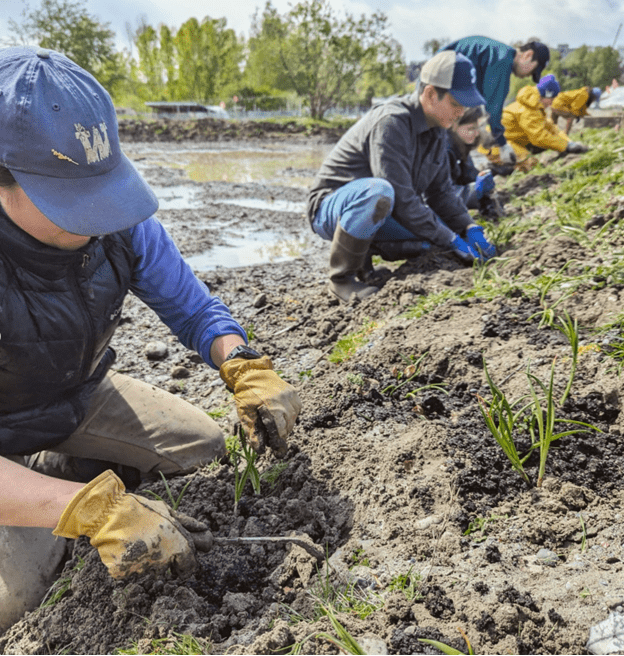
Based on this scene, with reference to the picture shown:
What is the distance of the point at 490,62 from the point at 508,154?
2101mm

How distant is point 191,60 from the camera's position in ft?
107

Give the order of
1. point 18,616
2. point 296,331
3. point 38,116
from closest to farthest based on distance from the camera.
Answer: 1. point 38,116
2. point 18,616
3. point 296,331

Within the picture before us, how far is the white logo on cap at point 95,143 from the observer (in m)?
1.48

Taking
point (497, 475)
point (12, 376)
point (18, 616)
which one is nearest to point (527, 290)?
point (497, 475)

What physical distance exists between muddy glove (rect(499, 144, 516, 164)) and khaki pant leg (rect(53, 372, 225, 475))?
22.4 ft

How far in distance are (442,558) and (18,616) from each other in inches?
56.1

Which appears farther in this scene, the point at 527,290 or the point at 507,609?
the point at 527,290

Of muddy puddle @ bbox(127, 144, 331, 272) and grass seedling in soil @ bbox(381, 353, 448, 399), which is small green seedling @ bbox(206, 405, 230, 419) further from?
muddy puddle @ bbox(127, 144, 331, 272)

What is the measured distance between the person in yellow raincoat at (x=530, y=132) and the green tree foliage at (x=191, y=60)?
2903 centimetres

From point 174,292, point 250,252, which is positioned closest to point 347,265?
point 174,292

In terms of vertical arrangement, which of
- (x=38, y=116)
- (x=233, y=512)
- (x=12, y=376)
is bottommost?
(x=233, y=512)

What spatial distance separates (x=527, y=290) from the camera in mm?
2887

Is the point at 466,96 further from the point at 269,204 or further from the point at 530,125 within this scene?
the point at 530,125

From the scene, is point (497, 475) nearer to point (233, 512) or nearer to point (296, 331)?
point (233, 512)
